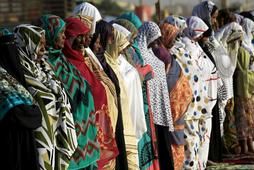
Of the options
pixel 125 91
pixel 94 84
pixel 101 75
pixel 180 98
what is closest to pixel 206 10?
pixel 180 98

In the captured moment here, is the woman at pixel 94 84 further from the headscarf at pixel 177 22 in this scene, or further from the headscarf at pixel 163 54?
the headscarf at pixel 177 22

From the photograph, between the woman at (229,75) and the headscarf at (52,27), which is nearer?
the headscarf at (52,27)

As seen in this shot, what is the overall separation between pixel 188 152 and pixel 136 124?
1.66 m

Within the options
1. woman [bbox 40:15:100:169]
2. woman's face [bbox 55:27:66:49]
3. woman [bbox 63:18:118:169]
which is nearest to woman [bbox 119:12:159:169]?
woman [bbox 63:18:118:169]

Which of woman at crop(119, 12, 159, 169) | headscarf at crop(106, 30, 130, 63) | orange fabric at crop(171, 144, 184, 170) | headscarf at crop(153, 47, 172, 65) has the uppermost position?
headscarf at crop(106, 30, 130, 63)

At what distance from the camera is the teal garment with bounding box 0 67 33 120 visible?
4504 mm

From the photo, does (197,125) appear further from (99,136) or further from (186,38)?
(99,136)

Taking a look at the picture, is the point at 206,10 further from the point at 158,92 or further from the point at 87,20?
the point at 87,20

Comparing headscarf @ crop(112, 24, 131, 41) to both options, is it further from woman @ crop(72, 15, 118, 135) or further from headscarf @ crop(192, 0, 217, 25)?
headscarf @ crop(192, 0, 217, 25)

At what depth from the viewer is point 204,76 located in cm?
884

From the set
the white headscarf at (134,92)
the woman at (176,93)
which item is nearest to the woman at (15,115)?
the white headscarf at (134,92)

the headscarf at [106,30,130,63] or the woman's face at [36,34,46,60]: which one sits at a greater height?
the woman's face at [36,34,46,60]

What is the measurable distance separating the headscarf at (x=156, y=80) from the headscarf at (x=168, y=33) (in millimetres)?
538

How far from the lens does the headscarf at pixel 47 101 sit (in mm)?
4930
